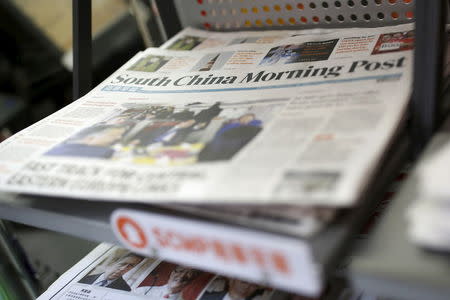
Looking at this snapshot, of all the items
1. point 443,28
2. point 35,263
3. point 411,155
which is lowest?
point 35,263

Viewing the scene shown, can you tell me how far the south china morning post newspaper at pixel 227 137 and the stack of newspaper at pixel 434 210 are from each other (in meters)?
0.05

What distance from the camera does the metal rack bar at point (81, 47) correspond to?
85 centimetres

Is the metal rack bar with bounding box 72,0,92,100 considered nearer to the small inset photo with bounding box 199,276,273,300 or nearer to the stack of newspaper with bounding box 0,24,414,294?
the stack of newspaper with bounding box 0,24,414,294

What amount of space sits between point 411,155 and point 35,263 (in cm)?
70

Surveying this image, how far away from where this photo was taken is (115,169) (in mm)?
583

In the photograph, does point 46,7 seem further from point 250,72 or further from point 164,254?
point 164,254

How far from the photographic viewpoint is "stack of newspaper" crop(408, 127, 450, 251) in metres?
0.42

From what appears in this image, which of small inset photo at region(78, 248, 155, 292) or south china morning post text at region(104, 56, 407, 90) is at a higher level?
south china morning post text at region(104, 56, 407, 90)

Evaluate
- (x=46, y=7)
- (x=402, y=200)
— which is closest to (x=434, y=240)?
(x=402, y=200)

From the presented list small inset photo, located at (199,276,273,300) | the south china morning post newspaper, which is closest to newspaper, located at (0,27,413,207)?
the south china morning post newspaper

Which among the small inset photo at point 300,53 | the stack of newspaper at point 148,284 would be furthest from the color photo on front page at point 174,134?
the stack of newspaper at point 148,284

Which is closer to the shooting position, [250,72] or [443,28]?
[443,28]

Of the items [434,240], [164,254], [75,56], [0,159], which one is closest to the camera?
[434,240]

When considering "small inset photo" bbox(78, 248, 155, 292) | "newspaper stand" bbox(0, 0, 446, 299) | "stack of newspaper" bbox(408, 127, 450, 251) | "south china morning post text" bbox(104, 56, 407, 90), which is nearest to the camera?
"stack of newspaper" bbox(408, 127, 450, 251)
